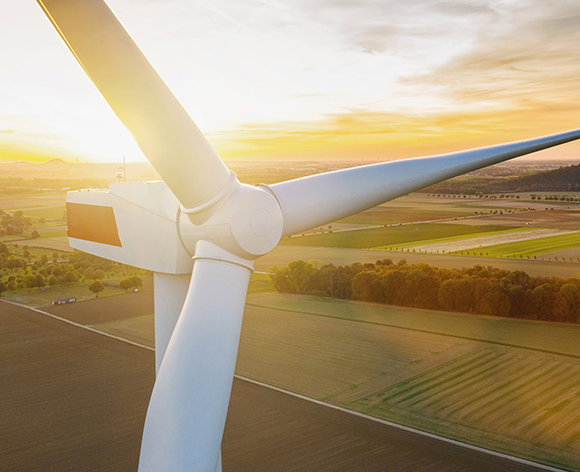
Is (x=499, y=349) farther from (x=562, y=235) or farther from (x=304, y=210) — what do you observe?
(x=562, y=235)

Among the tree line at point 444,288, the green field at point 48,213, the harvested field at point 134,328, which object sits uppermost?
the green field at point 48,213

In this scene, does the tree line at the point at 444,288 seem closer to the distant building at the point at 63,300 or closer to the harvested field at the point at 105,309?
the harvested field at the point at 105,309

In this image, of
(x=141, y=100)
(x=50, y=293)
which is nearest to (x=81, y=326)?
(x=50, y=293)

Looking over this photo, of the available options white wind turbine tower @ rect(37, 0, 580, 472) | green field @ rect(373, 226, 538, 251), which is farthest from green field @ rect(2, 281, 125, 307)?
white wind turbine tower @ rect(37, 0, 580, 472)

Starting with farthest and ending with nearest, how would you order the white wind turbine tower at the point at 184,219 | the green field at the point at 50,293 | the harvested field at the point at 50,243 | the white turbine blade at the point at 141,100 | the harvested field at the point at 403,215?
the harvested field at the point at 403,215 < the harvested field at the point at 50,243 < the green field at the point at 50,293 < the white wind turbine tower at the point at 184,219 < the white turbine blade at the point at 141,100

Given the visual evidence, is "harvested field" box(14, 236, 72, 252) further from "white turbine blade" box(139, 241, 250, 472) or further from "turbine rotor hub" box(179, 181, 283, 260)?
"white turbine blade" box(139, 241, 250, 472)

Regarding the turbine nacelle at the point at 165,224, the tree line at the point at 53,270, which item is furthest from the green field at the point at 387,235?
the turbine nacelle at the point at 165,224
